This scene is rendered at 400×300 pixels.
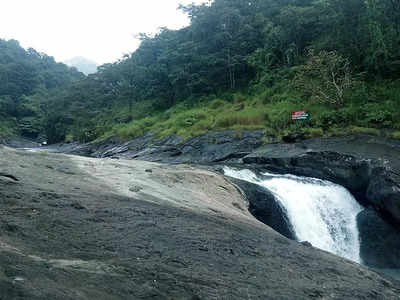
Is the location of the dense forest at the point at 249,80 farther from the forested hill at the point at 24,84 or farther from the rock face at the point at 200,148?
the rock face at the point at 200,148

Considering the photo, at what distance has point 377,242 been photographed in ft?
50.1

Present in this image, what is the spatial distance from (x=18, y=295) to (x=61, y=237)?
78.0 inches

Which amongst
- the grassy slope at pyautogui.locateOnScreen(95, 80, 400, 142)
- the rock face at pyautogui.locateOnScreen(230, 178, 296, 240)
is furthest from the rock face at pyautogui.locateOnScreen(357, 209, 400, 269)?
the grassy slope at pyautogui.locateOnScreen(95, 80, 400, 142)

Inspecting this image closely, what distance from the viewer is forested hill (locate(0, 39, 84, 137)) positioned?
64.8m

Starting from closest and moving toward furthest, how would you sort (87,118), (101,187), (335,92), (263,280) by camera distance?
1. (263,280)
2. (101,187)
3. (335,92)
4. (87,118)

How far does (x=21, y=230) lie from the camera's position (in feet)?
18.9

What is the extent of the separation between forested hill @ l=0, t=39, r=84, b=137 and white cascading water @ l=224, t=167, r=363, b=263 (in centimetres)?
5291

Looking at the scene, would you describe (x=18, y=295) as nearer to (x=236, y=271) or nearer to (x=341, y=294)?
(x=236, y=271)

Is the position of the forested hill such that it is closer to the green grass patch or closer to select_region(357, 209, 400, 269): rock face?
the green grass patch

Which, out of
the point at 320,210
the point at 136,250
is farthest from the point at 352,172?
the point at 136,250

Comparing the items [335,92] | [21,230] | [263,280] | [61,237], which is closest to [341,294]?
[263,280]

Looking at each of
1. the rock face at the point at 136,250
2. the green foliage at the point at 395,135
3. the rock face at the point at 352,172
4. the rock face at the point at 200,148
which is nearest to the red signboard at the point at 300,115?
the rock face at the point at 200,148

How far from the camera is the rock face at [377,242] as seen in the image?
14594mm

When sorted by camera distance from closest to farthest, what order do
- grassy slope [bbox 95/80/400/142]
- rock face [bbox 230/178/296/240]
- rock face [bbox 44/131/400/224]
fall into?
rock face [bbox 230/178/296/240] → rock face [bbox 44/131/400/224] → grassy slope [bbox 95/80/400/142]
